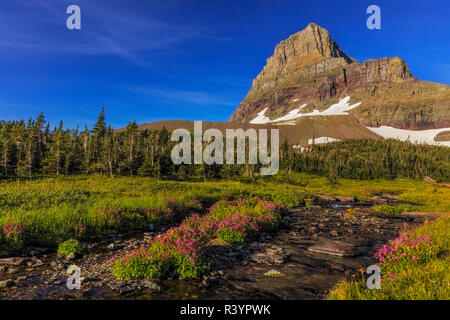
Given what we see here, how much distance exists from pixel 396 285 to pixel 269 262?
4.46 meters

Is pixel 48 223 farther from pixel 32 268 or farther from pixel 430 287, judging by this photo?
pixel 430 287

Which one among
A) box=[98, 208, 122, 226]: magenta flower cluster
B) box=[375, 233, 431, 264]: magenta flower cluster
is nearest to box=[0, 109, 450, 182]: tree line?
box=[98, 208, 122, 226]: magenta flower cluster

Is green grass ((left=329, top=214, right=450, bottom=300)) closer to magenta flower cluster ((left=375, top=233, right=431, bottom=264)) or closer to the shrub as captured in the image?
magenta flower cluster ((left=375, top=233, right=431, bottom=264))

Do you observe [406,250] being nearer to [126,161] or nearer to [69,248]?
[69,248]

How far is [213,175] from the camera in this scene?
74.9 metres

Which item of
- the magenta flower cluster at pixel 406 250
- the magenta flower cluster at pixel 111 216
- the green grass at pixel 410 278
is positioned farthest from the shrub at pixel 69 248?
the magenta flower cluster at pixel 406 250

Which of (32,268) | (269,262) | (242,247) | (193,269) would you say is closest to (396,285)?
(269,262)

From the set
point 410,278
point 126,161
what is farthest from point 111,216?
point 126,161

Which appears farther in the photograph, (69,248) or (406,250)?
(69,248)

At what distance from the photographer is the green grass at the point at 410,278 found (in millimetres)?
5777

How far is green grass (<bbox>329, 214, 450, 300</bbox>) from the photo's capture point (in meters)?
5.78

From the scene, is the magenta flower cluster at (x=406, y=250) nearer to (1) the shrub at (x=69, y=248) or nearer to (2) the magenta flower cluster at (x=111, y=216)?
(1) the shrub at (x=69, y=248)

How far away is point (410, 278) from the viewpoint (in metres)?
6.72

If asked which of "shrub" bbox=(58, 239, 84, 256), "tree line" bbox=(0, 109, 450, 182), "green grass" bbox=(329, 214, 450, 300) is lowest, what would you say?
→ "shrub" bbox=(58, 239, 84, 256)
